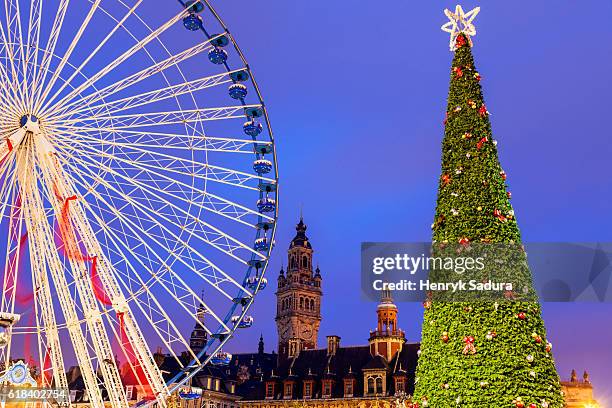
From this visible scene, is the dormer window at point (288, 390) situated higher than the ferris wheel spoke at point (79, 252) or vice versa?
the ferris wheel spoke at point (79, 252)

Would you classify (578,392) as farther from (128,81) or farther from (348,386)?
(128,81)

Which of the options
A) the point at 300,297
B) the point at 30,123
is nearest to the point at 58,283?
the point at 30,123

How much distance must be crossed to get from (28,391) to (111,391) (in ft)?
9.04

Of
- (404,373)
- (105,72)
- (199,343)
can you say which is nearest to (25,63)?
(105,72)

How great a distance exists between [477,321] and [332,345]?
58922 millimetres

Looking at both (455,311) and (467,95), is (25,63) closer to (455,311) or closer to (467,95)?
(467,95)

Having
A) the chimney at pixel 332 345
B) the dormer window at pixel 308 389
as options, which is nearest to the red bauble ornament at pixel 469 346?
the dormer window at pixel 308 389

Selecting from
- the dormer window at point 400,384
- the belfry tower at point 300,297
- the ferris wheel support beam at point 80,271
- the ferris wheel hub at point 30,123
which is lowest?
the dormer window at point 400,384

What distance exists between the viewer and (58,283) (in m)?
25.2

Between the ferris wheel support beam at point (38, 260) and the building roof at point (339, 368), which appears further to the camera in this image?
the building roof at point (339, 368)

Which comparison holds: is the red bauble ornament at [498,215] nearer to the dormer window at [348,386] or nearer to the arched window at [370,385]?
the arched window at [370,385]

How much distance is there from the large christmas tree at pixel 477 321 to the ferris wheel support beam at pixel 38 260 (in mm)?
13378

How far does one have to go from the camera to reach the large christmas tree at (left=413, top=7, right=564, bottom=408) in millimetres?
16953

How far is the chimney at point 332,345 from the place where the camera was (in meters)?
74.7
